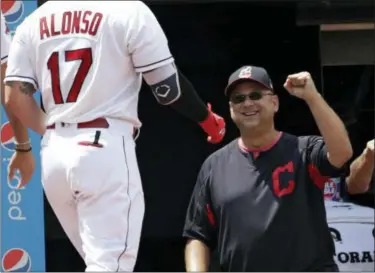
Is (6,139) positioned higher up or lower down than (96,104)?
lower down

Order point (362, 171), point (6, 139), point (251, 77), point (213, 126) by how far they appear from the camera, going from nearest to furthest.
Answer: point (213, 126)
point (362, 171)
point (251, 77)
point (6, 139)

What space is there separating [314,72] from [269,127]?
298 cm

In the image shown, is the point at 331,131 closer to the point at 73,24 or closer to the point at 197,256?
the point at 197,256

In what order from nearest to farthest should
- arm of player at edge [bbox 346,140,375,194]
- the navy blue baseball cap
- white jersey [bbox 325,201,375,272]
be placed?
arm of player at edge [bbox 346,140,375,194] → the navy blue baseball cap → white jersey [bbox 325,201,375,272]

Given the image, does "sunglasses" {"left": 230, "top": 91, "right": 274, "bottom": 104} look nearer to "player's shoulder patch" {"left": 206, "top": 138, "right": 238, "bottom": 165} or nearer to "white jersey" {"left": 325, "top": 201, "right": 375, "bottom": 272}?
"player's shoulder patch" {"left": 206, "top": 138, "right": 238, "bottom": 165}

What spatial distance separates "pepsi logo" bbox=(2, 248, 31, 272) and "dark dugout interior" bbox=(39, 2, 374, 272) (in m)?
1.30

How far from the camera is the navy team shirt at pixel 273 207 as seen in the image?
3.80 m

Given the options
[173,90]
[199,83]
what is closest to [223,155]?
[173,90]

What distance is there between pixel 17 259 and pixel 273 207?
2184 millimetres

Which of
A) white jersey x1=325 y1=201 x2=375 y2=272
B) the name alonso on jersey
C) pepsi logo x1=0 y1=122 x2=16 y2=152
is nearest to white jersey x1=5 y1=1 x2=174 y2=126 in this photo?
the name alonso on jersey

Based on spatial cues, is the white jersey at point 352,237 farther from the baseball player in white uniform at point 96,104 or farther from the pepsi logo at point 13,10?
the baseball player in white uniform at point 96,104

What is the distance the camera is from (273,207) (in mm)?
3832

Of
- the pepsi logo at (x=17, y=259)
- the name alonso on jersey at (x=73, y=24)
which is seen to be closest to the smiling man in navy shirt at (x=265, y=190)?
the name alonso on jersey at (x=73, y=24)

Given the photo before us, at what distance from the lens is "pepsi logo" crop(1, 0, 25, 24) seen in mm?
5543
